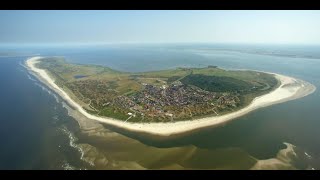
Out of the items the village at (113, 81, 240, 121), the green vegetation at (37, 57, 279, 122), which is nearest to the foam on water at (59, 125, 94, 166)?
the green vegetation at (37, 57, 279, 122)

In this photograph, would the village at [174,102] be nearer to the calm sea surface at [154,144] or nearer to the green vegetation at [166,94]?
the green vegetation at [166,94]

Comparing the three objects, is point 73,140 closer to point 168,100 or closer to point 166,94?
point 168,100

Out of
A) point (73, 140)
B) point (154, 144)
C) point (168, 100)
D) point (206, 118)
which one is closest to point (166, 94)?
point (168, 100)

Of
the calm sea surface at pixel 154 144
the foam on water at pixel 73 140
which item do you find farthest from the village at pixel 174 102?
the foam on water at pixel 73 140
